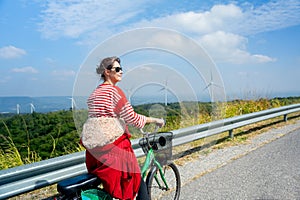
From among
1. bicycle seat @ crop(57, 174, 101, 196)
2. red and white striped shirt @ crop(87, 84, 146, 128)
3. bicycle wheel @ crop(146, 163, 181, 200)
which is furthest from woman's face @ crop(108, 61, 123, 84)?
bicycle wheel @ crop(146, 163, 181, 200)

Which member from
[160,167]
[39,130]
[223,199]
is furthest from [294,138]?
[39,130]

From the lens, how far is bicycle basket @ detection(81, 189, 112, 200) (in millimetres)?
2709

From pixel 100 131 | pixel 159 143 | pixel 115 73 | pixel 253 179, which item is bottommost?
pixel 253 179

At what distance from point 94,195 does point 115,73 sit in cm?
119

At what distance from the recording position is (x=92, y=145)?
8.74ft

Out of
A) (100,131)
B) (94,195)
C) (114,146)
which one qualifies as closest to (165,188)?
(94,195)

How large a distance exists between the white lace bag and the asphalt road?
1.83m

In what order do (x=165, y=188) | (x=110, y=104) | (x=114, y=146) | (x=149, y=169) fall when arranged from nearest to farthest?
(x=110, y=104), (x=114, y=146), (x=149, y=169), (x=165, y=188)

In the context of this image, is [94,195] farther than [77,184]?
Yes

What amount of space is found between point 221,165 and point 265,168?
0.75 metres

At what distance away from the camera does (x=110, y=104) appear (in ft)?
8.56

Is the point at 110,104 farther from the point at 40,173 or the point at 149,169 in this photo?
the point at 40,173

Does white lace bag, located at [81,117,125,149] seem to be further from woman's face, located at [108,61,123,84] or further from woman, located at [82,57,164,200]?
woman's face, located at [108,61,123,84]

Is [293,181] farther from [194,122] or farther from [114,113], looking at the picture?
[114,113]
